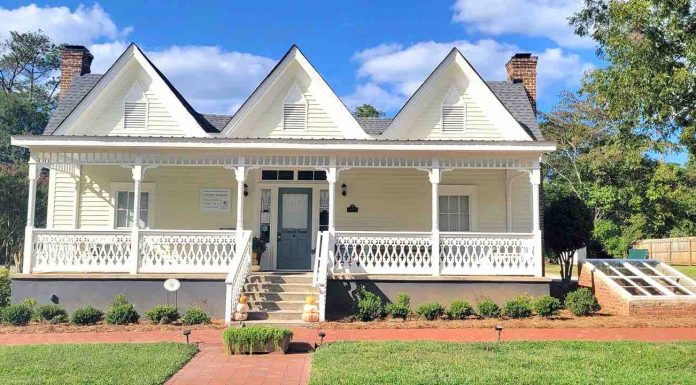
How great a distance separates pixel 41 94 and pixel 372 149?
53.4 meters

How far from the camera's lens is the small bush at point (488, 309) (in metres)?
12.2

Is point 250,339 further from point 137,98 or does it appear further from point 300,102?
point 137,98

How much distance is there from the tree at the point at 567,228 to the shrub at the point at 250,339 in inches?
389

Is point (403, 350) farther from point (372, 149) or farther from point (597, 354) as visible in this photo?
point (372, 149)

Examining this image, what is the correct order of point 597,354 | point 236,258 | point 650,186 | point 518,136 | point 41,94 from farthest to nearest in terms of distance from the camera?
point 41,94, point 650,186, point 518,136, point 236,258, point 597,354

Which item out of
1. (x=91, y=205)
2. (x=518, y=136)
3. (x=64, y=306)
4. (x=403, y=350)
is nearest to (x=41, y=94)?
(x=91, y=205)

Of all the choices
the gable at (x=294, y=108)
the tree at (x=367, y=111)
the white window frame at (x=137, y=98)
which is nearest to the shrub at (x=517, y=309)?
the gable at (x=294, y=108)

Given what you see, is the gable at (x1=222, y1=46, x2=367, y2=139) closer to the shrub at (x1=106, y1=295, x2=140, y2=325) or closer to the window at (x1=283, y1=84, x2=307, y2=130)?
the window at (x1=283, y1=84, x2=307, y2=130)

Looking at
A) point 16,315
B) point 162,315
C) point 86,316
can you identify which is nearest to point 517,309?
point 162,315

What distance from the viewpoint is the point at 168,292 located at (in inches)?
495

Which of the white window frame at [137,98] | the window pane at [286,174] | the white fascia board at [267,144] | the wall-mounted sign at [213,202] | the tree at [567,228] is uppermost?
the white window frame at [137,98]

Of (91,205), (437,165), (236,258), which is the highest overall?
(437,165)

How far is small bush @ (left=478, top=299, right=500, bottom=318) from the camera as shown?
39.9ft

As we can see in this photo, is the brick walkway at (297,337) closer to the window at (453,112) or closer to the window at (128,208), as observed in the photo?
the window at (128,208)
